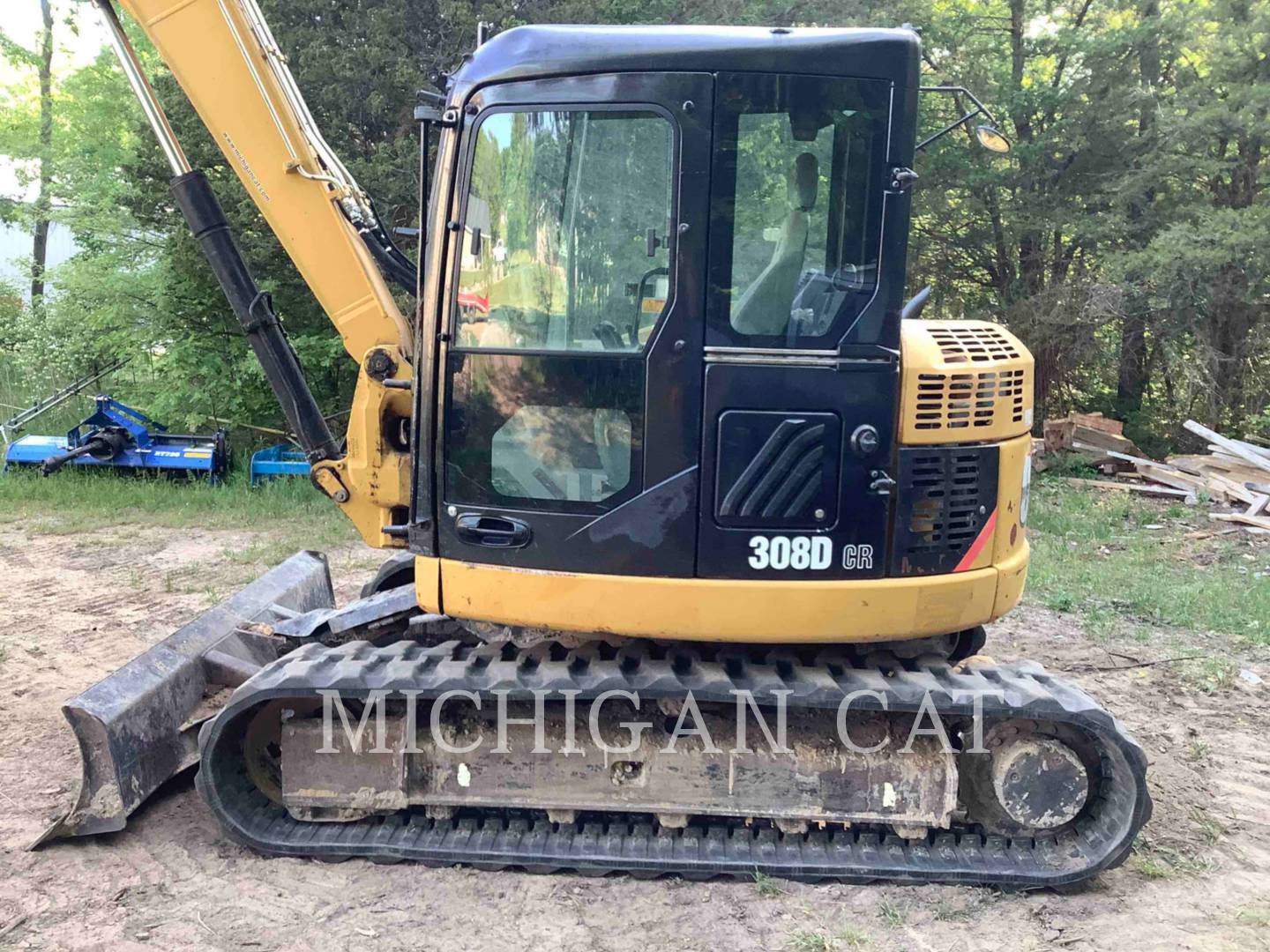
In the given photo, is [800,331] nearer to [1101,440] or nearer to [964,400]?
[964,400]

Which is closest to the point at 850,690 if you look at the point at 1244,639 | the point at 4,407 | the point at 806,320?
the point at 806,320

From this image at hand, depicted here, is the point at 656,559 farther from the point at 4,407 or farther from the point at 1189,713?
the point at 4,407

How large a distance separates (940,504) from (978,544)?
217 millimetres

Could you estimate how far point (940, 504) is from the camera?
3242 mm

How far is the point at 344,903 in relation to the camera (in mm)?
3109

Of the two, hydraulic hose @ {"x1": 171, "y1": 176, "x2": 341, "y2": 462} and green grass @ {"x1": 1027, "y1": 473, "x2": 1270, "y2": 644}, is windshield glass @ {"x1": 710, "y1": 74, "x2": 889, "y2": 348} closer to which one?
hydraulic hose @ {"x1": 171, "y1": 176, "x2": 341, "y2": 462}

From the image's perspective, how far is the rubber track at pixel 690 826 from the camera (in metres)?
3.24

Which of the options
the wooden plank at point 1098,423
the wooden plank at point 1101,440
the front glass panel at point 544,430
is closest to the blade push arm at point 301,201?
the front glass panel at point 544,430

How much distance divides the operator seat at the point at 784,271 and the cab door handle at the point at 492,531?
3.24 ft

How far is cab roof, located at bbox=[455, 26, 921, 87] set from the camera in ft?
9.66

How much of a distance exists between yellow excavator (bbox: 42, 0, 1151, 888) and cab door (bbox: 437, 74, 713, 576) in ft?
0.03

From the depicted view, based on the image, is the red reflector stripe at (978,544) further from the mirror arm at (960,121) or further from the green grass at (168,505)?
the green grass at (168,505)

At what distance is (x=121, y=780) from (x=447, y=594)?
1.34 meters

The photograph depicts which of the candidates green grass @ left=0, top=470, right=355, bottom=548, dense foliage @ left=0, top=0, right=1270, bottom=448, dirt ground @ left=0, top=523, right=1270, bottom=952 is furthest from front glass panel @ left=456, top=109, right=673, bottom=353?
dense foliage @ left=0, top=0, right=1270, bottom=448
